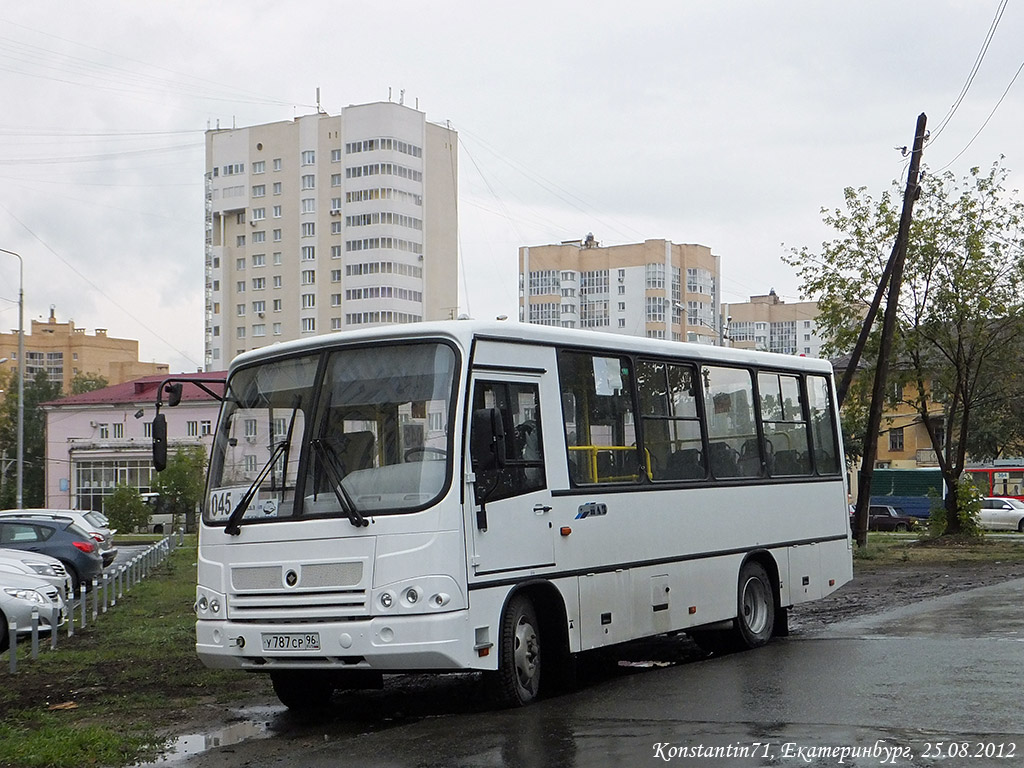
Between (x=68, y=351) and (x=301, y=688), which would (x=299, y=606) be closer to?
(x=301, y=688)

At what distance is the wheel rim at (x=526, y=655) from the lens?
32.4 feet

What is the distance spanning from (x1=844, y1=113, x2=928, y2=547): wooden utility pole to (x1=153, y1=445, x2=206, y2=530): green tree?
3747cm

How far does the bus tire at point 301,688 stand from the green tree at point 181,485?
52.5 metres

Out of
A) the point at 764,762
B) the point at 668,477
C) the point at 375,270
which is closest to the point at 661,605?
the point at 668,477

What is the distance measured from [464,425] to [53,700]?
15.2 feet

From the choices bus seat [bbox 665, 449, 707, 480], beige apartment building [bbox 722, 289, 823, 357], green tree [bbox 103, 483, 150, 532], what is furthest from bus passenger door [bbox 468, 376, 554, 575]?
beige apartment building [bbox 722, 289, 823, 357]

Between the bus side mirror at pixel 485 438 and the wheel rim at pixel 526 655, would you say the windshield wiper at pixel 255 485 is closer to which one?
the bus side mirror at pixel 485 438

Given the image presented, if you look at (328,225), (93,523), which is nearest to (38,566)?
(93,523)

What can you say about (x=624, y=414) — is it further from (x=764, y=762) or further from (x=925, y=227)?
(x=925, y=227)

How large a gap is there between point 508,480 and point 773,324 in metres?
130

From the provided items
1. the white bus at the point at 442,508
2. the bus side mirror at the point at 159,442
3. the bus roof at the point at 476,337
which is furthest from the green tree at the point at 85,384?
the white bus at the point at 442,508

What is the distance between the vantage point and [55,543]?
2464 centimetres

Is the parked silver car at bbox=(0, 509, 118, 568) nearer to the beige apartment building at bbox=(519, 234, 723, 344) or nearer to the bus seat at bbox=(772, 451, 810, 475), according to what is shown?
the bus seat at bbox=(772, 451, 810, 475)

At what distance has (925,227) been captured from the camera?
36.3 meters
